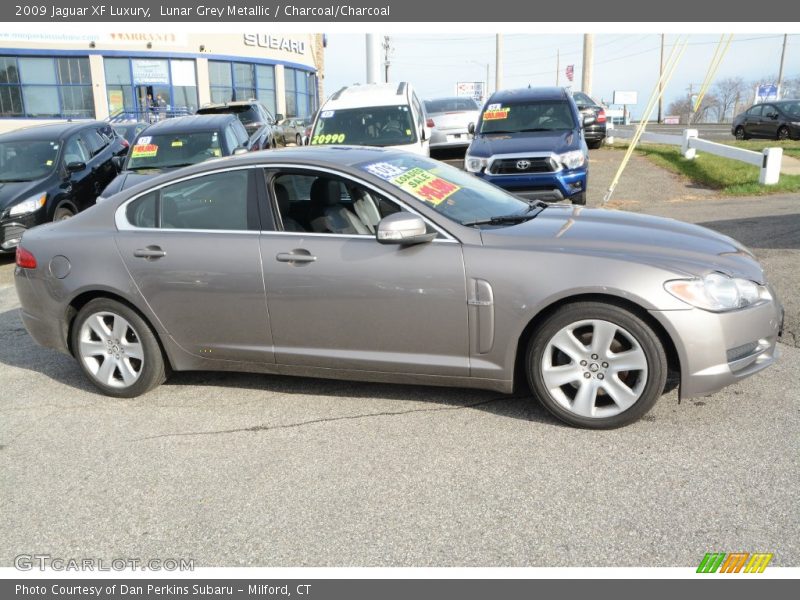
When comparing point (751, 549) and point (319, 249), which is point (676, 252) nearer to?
point (751, 549)

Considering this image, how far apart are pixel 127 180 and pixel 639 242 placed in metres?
7.66

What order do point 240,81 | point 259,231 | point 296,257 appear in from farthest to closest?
point 240,81, point 259,231, point 296,257

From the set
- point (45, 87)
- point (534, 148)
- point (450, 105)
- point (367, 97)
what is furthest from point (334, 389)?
point (45, 87)

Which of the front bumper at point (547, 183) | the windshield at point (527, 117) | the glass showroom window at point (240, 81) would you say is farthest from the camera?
the glass showroom window at point (240, 81)

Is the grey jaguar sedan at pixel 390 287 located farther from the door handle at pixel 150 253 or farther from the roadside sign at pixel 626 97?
the roadside sign at pixel 626 97

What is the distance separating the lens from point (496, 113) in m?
12.0

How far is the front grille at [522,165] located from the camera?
10156 mm

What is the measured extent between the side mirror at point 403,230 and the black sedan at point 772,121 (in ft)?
80.5

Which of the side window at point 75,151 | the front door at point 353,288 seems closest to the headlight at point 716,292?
the front door at point 353,288

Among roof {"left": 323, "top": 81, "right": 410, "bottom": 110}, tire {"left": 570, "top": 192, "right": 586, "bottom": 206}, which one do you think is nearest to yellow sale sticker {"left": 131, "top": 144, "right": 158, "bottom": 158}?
roof {"left": 323, "top": 81, "right": 410, "bottom": 110}

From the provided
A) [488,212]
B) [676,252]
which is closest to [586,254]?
[676,252]

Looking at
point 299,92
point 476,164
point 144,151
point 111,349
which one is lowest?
point 111,349

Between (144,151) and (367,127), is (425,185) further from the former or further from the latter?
(144,151)

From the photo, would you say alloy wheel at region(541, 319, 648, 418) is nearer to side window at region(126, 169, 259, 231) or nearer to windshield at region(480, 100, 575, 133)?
side window at region(126, 169, 259, 231)
